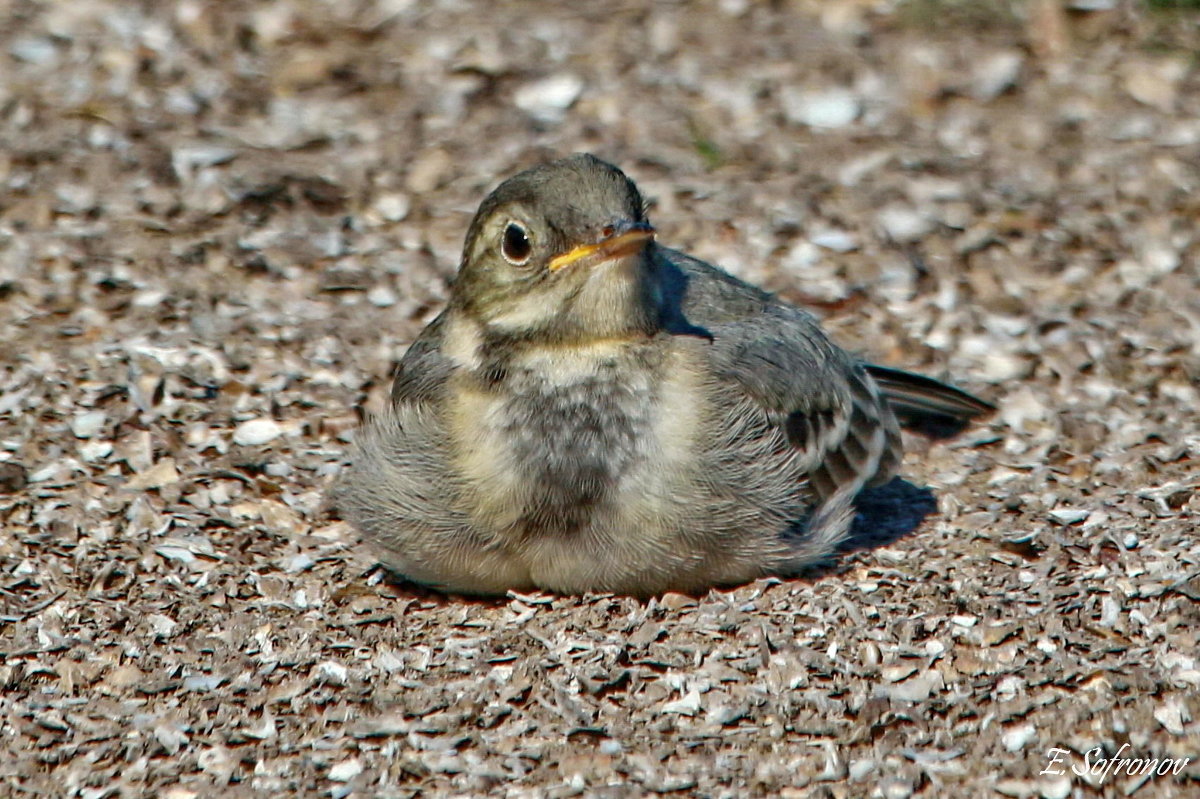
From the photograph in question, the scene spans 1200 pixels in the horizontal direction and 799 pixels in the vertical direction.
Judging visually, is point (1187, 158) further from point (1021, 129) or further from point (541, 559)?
point (541, 559)

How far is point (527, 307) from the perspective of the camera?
5535 millimetres

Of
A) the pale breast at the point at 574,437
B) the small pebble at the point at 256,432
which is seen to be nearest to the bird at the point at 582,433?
the pale breast at the point at 574,437

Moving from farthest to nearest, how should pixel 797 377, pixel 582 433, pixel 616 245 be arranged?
pixel 797 377 < pixel 582 433 < pixel 616 245

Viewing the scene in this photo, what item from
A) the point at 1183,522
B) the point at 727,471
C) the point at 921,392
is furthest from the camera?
the point at 921,392

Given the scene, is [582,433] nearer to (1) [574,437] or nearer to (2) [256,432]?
(1) [574,437]

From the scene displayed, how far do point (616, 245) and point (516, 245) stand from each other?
0.38m

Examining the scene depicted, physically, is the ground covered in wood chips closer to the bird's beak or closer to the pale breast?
the pale breast

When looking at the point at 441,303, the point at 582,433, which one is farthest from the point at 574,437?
the point at 441,303

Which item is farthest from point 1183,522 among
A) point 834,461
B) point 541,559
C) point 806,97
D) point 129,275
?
point 129,275

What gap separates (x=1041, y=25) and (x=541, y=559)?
586 centimetres

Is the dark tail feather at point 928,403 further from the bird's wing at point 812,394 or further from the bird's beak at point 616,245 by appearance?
the bird's beak at point 616,245

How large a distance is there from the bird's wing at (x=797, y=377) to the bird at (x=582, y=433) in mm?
18

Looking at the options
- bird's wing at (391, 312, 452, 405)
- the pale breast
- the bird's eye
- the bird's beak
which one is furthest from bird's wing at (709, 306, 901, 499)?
bird's wing at (391, 312, 452, 405)

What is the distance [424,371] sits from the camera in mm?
5785
